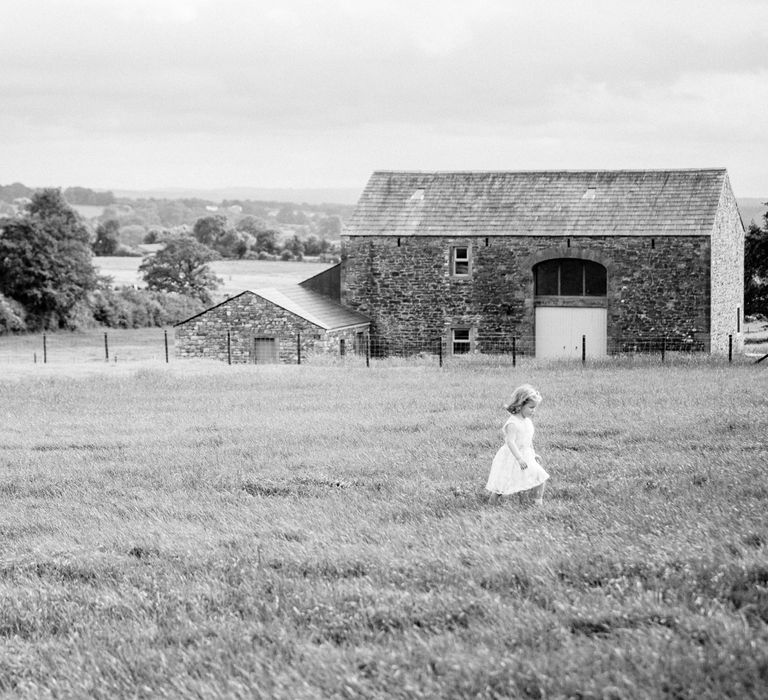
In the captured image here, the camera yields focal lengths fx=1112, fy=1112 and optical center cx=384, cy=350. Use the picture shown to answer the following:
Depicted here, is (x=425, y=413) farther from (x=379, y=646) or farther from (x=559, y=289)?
(x=559, y=289)

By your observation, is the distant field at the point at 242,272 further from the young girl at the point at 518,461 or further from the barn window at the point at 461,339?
the young girl at the point at 518,461

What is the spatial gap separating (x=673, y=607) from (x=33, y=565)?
5605 mm

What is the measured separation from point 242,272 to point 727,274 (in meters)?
65.6

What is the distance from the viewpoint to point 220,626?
7.60 meters

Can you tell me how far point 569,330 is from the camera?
3875 centimetres

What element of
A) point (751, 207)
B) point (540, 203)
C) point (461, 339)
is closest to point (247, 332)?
point (461, 339)

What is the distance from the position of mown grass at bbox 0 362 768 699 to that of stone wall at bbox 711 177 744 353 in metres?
21.4

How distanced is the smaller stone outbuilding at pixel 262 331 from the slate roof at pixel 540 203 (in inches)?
170

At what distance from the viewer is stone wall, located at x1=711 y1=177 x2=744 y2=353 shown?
1501 inches

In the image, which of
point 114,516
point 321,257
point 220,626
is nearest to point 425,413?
point 114,516

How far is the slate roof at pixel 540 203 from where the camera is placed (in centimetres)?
3775

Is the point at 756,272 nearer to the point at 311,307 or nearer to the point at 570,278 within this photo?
the point at 570,278

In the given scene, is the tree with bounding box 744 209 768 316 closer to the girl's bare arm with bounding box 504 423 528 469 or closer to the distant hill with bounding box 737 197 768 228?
the girl's bare arm with bounding box 504 423 528 469

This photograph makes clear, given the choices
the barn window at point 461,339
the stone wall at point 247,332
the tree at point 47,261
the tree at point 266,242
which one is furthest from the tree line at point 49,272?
the tree at point 266,242
